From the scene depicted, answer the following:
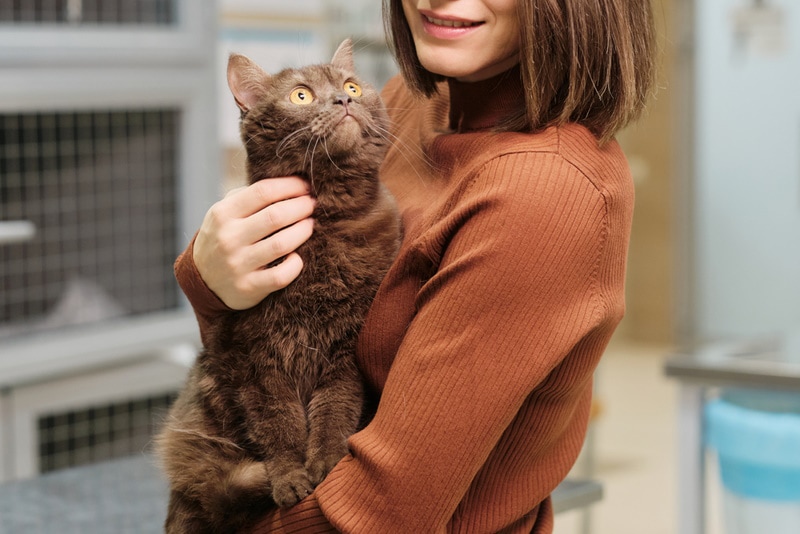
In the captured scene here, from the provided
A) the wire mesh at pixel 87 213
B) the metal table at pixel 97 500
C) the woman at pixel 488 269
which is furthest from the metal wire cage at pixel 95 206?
the woman at pixel 488 269

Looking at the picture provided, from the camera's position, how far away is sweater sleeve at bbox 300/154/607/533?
0.88 m

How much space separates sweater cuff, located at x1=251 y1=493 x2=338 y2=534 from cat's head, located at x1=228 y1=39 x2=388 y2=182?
38 cm

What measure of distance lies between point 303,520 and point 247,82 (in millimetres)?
521

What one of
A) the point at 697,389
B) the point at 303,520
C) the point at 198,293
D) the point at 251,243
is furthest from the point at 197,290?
the point at 697,389

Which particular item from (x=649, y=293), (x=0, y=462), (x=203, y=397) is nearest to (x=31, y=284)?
(x=0, y=462)

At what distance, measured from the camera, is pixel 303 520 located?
96cm

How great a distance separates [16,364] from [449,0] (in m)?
1.46

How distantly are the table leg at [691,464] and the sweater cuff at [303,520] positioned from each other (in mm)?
1151

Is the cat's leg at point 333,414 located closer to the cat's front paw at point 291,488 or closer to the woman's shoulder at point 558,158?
the cat's front paw at point 291,488

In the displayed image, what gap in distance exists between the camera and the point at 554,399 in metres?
0.97

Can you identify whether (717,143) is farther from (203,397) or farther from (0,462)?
(203,397)

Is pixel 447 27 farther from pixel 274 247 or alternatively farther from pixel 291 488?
pixel 291 488

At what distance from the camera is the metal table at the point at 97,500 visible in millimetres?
1407

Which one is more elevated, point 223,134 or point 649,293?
point 223,134
